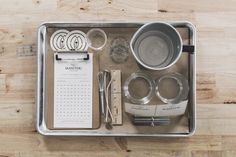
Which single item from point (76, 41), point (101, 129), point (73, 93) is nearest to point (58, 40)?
point (76, 41)

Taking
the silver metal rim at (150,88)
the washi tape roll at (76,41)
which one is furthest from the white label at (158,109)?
the washi tape roll at (76,41)

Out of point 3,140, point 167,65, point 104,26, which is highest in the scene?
point 104,26

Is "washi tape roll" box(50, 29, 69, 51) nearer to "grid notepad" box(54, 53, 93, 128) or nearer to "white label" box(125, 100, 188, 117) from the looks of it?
"grid notepad" box(54, 53, 93, 128)

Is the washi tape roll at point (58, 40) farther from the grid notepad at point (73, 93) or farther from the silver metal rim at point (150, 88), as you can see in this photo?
the silver metal rim at point (150, 88)

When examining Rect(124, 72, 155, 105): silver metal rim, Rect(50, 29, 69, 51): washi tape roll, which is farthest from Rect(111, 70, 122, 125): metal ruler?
Rect(50, 29, 69, 51): washi tape roll

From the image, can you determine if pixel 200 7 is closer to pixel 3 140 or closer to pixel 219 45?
pixel 219 45

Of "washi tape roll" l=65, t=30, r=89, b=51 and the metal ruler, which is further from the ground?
"washi tape roll" l=65, t=30, r=89, b=51

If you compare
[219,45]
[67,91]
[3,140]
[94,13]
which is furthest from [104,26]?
[3,140]

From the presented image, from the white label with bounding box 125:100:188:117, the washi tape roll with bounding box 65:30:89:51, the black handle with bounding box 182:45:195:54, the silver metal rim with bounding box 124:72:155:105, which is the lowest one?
the white label with bounding box 125:100:188:117

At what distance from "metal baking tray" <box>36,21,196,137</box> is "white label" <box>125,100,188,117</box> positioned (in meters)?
0.05

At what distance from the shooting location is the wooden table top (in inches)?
42.6

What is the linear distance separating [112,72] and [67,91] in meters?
0.13

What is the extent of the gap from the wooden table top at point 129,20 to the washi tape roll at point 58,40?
0.18 feet

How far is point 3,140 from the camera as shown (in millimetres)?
1098
